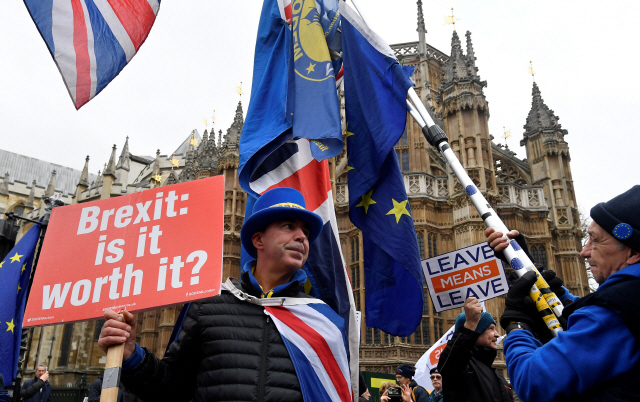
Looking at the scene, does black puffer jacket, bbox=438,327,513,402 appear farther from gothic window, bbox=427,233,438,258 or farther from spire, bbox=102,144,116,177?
spire, bbox=102,144,116,177

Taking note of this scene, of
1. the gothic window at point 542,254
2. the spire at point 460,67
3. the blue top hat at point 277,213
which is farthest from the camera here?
the spire at point 460,67

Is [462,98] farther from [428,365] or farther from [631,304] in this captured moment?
[631,304]

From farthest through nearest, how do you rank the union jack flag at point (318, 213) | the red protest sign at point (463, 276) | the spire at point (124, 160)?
the spire at point (124, 160), the red protest sign at point (463, 276), the union jack flag at point (318, 213)

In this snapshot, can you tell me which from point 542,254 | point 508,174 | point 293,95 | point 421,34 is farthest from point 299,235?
point 421,34

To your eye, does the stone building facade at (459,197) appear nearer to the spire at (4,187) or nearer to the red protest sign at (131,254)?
the red protest sign at (131,254)

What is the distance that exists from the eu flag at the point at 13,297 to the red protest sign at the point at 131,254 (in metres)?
3.66

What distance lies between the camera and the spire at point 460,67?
18.8 meters

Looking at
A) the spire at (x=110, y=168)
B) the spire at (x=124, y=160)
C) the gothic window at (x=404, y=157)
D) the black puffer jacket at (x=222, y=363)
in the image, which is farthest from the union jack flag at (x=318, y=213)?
the spire at (x=124, y=160)

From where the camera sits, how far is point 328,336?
2533 mm

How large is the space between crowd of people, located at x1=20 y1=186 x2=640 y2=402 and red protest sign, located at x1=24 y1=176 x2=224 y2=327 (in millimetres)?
224

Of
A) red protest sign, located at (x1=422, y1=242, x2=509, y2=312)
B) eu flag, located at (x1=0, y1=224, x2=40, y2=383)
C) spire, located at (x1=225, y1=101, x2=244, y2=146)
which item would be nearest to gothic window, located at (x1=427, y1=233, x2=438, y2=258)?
spire, located at (x1=225, y1=101, x2=244, y2=146)

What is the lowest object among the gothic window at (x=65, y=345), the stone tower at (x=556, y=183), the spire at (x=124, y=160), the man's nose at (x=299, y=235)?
the man's nose at (x=299, y=235)

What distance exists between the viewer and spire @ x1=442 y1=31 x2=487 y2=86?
61.7 feet

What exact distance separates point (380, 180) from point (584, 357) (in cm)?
253
